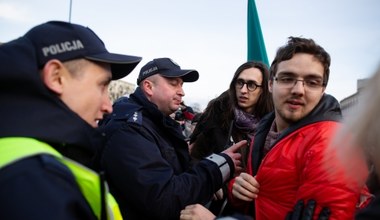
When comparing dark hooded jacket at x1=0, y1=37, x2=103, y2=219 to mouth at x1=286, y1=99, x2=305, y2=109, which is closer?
dark hooded jacket at x1=0, y1=37, x2=103, y2=219

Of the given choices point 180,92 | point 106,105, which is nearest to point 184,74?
point 180,92

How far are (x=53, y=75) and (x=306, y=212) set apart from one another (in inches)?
55.2

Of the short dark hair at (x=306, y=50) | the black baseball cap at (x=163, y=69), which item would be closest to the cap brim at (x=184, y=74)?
the black baseball cap at (x=163, y=69)

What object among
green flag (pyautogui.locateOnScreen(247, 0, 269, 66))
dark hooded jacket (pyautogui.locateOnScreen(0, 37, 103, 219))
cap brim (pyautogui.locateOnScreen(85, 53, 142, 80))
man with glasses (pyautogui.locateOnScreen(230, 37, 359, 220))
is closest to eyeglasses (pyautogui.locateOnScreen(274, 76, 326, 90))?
man with glasses (pyautogui.locateOnScreen(230, 37, 359, 220))

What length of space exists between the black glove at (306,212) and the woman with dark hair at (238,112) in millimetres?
1801

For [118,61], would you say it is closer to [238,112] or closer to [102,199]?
[102,199]

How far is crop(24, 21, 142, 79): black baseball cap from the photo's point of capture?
1394 millimetres

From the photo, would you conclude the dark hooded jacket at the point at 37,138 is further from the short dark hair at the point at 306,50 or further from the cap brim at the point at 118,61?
the short dark hair at the point at 306,50

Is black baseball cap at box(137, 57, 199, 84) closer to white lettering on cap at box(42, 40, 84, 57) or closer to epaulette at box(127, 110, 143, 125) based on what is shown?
epaulette at box(127, 110, 143, 125)

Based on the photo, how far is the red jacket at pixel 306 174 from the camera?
164cm

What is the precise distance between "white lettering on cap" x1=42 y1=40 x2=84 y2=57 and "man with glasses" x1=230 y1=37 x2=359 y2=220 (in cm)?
130

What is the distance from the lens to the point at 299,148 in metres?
1.90

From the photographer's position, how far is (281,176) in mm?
1940

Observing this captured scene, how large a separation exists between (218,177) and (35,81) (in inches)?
62.9
